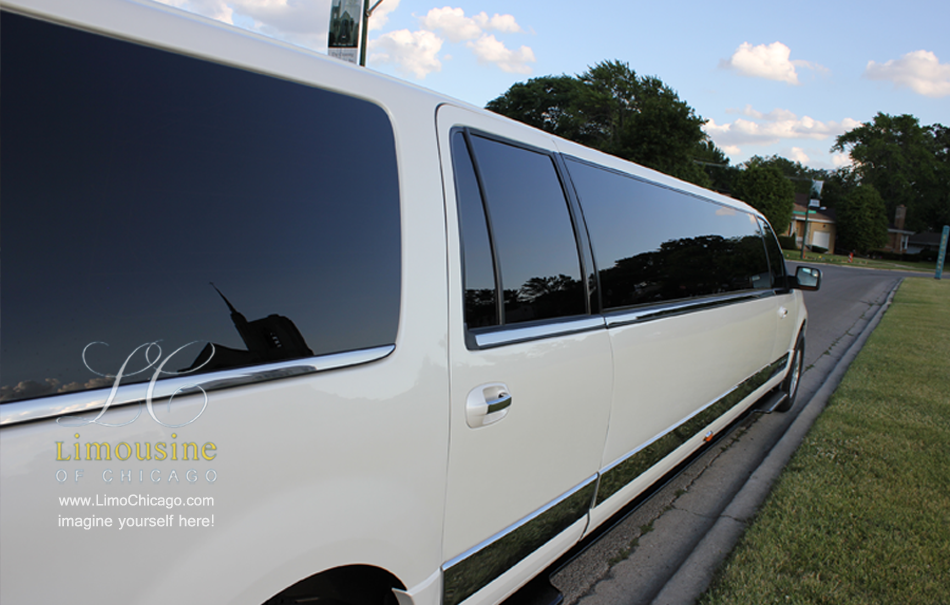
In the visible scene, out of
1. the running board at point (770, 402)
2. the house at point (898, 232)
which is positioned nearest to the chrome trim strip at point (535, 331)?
the running board at point (770, 402)

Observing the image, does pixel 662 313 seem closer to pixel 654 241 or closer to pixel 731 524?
pixel 654 241

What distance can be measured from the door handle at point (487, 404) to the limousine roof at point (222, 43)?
0.87 metres

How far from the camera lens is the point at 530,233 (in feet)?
7.23

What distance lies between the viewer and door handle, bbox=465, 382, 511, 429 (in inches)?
69.3

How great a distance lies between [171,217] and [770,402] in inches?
211

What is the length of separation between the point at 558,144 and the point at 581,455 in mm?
1307

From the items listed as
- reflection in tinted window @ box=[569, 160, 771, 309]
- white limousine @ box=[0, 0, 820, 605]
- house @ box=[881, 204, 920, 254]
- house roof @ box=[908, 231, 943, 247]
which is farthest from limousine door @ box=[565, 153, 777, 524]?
house roof @ box=[908, 231, 943, 247]

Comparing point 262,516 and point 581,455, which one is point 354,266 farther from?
point 581,455

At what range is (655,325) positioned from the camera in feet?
9.36

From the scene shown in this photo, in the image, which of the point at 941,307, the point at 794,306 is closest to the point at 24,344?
the point at 794,306

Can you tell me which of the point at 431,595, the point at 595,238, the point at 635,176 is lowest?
the point at 431,595

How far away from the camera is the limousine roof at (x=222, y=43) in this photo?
1.12 metres

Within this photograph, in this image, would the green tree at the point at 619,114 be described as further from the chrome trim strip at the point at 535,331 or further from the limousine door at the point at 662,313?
the chrome trim strip at the point at 535,331

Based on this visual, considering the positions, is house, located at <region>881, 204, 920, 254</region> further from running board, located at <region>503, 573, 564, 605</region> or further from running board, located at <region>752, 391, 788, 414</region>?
running board, located at <region>503, 573, 564, 605</region>
